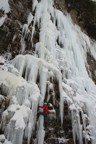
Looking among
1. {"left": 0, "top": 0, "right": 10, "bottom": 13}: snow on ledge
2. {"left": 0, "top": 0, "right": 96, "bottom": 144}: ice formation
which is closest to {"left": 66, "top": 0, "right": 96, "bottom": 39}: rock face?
{"left": 0, "top": 0, "right": 96, "bottom": 144}: ice formation

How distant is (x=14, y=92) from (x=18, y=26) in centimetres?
361

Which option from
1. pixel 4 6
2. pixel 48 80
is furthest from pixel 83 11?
pixel 48 80

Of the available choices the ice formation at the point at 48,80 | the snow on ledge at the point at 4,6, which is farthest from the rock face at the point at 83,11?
the snow on ledge at the point at 4,6

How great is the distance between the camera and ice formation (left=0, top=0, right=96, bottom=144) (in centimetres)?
720

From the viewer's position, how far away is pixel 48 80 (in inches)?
342

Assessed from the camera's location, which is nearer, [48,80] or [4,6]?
[48,80]

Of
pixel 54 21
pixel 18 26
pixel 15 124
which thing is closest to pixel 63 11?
pixel 54 21

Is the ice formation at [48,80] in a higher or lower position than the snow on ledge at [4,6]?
lower

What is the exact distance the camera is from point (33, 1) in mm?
11570

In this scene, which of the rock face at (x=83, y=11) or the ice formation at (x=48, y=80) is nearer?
the ice formation at (x=48, y=80)

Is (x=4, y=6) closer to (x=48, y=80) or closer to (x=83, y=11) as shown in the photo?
(x=48, y=80)

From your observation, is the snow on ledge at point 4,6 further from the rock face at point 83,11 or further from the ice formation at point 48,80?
the rock face at point 83,11

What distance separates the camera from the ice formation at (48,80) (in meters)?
7.20

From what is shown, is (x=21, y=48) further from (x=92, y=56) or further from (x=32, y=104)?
(x=92, y=56)
